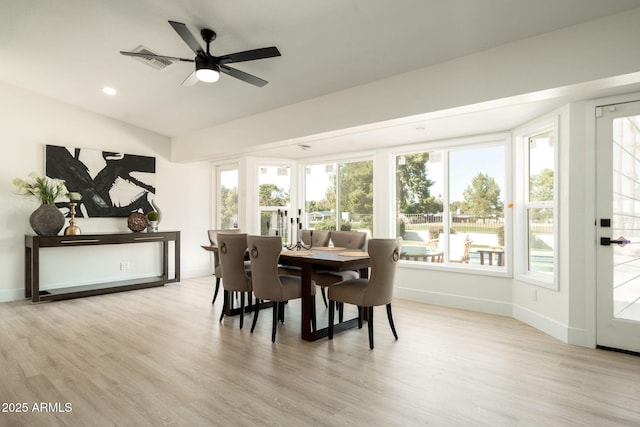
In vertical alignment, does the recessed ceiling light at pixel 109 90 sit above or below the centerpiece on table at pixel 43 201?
above

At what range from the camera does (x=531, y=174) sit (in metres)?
4.23

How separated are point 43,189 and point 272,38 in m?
4.07

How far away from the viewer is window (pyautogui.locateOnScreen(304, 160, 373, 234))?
19.6ft

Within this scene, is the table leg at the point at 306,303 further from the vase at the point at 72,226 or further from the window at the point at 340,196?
the vase at the point at 72,226

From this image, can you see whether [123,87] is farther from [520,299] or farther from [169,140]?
[520,299]

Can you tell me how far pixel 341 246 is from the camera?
4688 mm

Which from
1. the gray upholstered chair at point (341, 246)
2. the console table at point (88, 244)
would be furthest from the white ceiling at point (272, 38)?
the console table at point (88, 244)

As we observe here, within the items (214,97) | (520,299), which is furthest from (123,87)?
(520,299)

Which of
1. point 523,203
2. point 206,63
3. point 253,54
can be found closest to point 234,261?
point 206,63

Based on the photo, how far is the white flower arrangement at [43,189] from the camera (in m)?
4.90

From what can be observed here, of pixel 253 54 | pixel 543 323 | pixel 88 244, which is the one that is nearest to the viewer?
pixel 253 54

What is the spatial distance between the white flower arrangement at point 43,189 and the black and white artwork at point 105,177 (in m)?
0.20

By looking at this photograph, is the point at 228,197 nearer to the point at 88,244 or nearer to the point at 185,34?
the point at 88,244

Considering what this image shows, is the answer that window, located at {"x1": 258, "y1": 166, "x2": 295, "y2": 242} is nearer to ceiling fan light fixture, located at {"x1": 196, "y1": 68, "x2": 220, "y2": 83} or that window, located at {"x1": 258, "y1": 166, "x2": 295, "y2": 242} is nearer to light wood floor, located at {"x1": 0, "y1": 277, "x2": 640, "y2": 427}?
light wood floor, located at {"x1": 0, "y1": 277, "x2": 640, "y2": 427}
